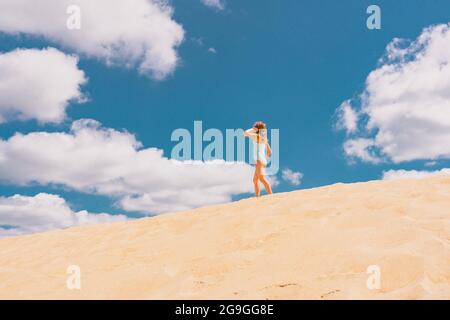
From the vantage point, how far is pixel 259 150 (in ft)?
32.4

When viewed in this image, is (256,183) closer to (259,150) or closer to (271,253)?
(259,150)

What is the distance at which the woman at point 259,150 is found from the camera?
32.2 ft

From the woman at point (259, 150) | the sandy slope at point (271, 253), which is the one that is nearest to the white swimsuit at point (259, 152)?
the woman at point (259, 150)

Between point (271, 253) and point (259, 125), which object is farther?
point (259, 125)

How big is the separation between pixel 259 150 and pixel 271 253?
4878mm

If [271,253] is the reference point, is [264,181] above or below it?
above

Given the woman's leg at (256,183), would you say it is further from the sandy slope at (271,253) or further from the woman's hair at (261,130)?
the sandy slope at (271,253)

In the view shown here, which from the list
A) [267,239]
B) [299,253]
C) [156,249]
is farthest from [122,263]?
[299,253]

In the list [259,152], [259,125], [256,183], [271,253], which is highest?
[259,125]

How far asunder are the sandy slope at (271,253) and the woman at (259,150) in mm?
1683

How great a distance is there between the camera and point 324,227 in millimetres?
5680

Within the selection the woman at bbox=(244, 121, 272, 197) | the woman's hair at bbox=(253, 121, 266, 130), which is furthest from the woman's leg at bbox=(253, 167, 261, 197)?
the woman's hair at bbox=(253, 121, 266, 130)

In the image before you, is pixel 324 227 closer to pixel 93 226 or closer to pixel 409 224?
pixel 409 224

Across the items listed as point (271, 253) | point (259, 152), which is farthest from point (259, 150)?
point (271, 253)
